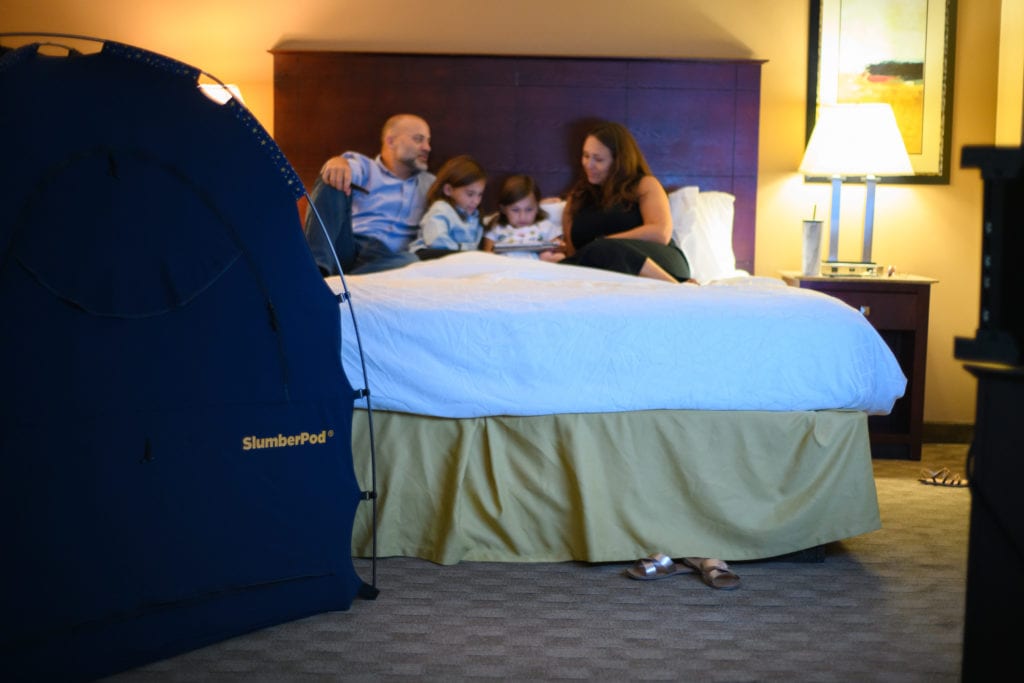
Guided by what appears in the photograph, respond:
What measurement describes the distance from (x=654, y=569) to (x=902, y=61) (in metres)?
2.76

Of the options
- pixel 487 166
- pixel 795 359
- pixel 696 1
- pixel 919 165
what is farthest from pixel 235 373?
pixel 919 165

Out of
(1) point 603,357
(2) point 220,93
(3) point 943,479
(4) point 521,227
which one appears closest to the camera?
(1) point 603,357

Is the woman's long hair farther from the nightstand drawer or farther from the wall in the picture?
the nightstand drawer

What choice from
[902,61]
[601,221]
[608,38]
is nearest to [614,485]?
[601,221]

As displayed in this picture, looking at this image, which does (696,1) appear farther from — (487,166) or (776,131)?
(487,166)

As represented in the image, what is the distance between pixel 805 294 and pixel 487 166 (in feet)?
5.85

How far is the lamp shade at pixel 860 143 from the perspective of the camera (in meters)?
4.12

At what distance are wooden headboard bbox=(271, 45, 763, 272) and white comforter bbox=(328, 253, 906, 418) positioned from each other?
1.74 meters

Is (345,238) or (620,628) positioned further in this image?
(345,238)

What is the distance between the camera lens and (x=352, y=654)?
216 centimetres

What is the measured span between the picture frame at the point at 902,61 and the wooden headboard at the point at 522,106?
1.18 feet

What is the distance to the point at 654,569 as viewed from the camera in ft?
8.69

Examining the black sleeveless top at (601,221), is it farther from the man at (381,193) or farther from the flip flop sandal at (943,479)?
the flip flop sandal at (943,479)

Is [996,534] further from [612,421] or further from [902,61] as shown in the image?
[902,61]
